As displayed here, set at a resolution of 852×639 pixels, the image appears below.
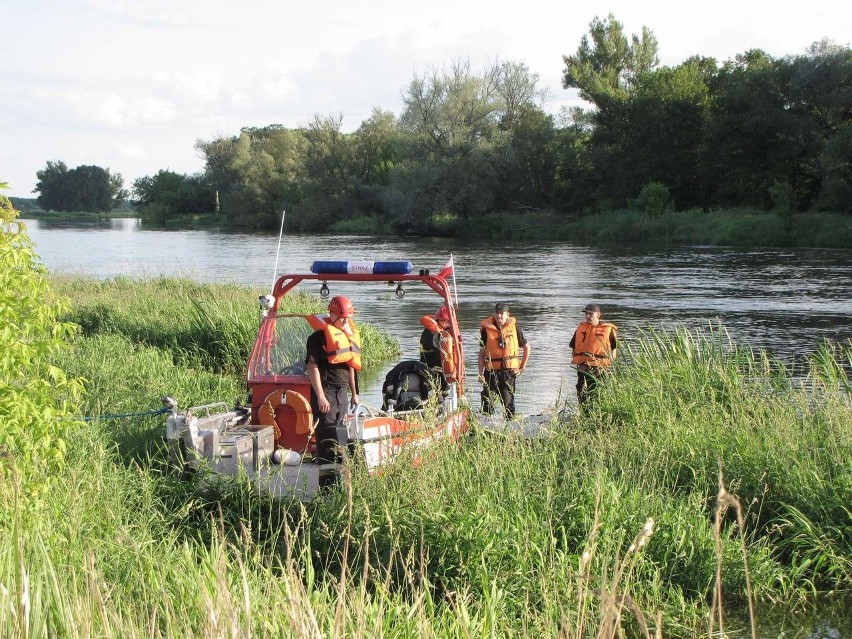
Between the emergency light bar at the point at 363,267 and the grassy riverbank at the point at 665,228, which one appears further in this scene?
the grassy riverbank at the point at 665,228

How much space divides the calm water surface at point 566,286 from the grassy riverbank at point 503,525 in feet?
9.50

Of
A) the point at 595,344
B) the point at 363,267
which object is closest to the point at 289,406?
the point at 363,267

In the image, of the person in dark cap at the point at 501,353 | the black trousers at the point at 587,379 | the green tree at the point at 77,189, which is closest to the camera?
the black trousers at the point at 587,379

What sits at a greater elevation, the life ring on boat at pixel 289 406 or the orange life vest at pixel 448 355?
the orange life vest at pixel 448 355

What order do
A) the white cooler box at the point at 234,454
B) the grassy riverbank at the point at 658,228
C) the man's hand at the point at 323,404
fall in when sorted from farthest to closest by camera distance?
the grassy riverbank at the point at 658,228
the man's hand at the point at 323,404
the white cooler box at the point at 234,454

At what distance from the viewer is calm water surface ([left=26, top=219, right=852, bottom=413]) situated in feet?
63.4

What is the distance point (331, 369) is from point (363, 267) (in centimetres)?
118

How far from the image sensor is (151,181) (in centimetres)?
11788

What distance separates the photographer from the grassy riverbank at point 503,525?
182 inches

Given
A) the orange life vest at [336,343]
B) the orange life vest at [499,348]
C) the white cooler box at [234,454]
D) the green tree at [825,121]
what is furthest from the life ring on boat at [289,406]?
the green tree at [825,121]

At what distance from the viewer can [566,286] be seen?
29.6m

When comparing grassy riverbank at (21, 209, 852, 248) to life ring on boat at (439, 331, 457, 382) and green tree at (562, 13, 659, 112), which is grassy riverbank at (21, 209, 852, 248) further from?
life ring on boat at (439, 331, 457, 382)

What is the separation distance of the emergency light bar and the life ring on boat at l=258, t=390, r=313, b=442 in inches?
43.9

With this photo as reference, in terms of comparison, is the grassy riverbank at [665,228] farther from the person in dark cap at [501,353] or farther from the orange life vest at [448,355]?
the orange life vest at [448,355]
